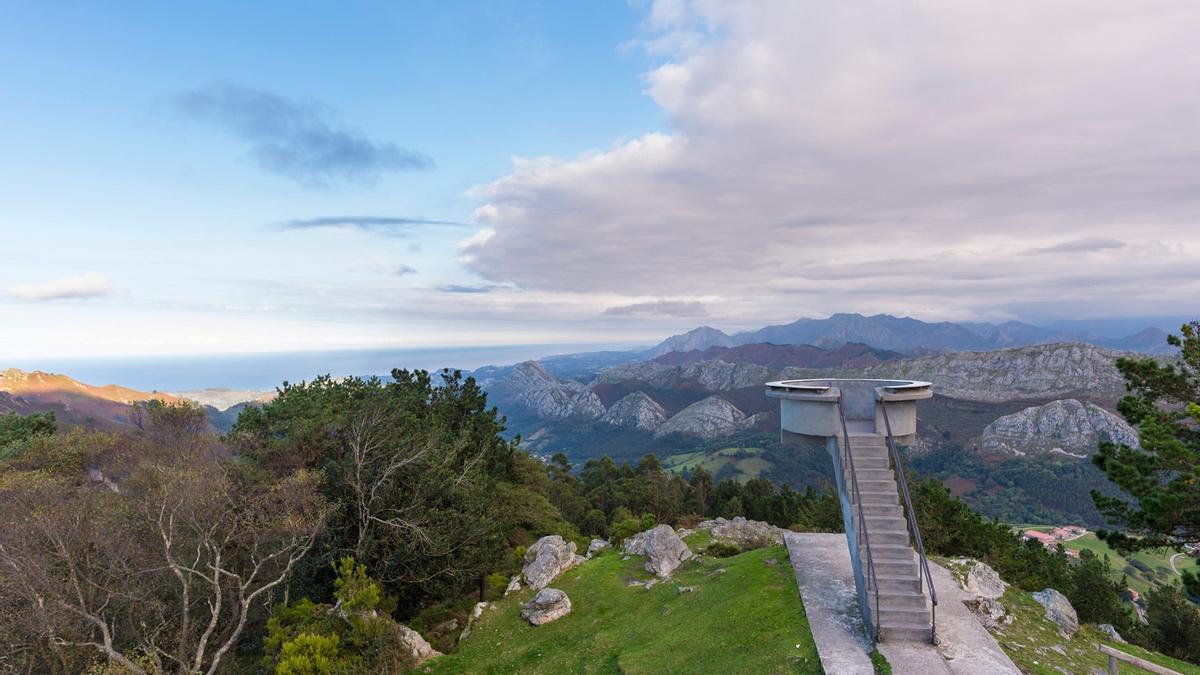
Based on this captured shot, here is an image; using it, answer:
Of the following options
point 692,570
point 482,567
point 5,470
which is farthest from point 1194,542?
point 5,470

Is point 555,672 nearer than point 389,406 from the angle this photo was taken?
Yes

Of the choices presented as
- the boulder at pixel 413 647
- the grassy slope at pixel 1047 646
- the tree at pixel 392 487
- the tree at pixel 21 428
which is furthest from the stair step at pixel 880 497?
the tree at pixel 21 428

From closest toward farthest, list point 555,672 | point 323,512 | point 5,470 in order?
1. point 555,672
2. point 323,512
3. point 5,470

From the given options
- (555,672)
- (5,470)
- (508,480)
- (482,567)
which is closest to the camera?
(555,672)

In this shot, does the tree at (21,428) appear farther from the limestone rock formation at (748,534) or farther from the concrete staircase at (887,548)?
Answer: the concrete staircase at (887,548)

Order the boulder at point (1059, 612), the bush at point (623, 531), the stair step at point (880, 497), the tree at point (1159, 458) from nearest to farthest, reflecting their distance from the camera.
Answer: the stair step at point (880, 497), the boulder at point (1059, 612), the tree at point (1159, 458), the bush at point (623, 531)

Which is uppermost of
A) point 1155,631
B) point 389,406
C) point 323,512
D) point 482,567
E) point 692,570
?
point 389,406

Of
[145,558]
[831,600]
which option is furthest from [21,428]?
[831,600]

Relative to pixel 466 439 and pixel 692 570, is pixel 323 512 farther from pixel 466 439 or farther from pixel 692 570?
pixel 692 570
